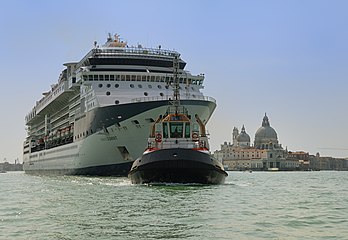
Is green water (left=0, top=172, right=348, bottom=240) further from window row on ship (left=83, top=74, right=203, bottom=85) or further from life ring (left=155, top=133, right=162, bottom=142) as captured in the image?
window row on ship (left=83, top=74, right=203, bottom=85)

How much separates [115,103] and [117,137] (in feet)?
11.8

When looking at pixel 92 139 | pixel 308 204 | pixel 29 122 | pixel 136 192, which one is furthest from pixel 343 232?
pixel 29 122

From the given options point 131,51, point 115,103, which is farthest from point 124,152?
point 131,51

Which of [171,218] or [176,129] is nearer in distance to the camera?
[171,218]

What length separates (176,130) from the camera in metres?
36.0

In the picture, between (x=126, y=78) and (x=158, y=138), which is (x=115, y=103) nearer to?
(x=126, y=78)

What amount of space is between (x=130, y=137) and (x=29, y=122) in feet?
186

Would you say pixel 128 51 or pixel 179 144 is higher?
pixel 128 51

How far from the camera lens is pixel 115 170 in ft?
168

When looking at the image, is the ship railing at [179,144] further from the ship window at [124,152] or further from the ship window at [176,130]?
the ship window at [124,152]

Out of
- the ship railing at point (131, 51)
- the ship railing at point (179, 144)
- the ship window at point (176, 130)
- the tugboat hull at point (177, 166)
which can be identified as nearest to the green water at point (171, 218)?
the tugboat hull at point (177, 166)

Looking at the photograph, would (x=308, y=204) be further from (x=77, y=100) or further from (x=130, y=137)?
(x=77, y=100)

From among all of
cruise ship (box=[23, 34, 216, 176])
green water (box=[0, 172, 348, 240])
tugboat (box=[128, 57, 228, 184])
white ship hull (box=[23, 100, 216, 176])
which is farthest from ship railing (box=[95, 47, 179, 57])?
green water (box=[0, 172, 348, 240])

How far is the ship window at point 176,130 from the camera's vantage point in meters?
35.9
